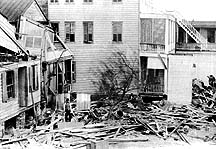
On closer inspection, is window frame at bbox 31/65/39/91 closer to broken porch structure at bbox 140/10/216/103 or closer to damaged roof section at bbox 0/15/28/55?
damaged roof section at bbox 0/15/28/55

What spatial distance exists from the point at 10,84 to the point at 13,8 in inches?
319

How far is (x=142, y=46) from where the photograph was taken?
2720 cm

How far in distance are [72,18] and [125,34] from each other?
3.70 m

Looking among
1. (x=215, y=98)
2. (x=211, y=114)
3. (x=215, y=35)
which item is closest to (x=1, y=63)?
(x=211, y=114)

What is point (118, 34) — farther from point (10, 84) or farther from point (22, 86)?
point (10, 84)

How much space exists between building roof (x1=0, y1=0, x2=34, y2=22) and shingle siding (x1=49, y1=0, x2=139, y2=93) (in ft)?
11.1

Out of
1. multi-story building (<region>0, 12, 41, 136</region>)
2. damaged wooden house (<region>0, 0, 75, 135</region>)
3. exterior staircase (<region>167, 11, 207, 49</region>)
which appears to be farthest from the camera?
exterior staircase (<region>167, 11, 207, 49</region>)

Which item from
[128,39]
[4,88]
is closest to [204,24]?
[128,39]

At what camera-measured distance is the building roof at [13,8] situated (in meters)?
24.2

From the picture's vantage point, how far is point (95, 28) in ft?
91.0

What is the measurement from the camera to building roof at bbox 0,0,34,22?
24172 mm

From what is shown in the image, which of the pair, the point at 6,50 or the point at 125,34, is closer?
the point at 6,50

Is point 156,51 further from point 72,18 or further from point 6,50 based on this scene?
point 6,50

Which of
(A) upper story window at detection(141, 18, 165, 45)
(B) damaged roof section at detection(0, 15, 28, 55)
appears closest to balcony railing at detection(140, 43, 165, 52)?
(A) upper story window at detection(141, 18, 165, 45)
